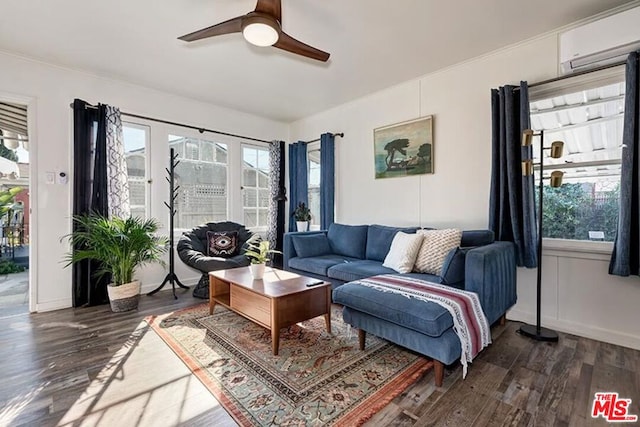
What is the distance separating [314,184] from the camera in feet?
16.5

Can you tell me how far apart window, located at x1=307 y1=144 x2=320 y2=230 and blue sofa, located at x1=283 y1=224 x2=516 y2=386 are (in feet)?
4.75

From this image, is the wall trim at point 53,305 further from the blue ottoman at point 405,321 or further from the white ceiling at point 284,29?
the blue ottoman at point 405,321

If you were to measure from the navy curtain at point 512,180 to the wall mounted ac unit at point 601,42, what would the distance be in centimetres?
36

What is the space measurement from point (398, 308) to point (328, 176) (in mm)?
2887

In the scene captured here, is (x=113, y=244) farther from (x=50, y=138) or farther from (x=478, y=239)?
(x=478, y=239)

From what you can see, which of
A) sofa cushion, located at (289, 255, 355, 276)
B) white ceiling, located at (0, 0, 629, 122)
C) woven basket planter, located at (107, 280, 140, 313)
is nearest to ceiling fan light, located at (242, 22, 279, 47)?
white ceiling, located at (0, 0, 629, 122)

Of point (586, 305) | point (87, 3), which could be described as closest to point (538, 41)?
point (586, 305)

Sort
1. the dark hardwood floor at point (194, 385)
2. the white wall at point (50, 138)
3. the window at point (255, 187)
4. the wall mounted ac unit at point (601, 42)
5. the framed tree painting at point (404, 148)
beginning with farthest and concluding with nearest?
the window at point (255, 187)
the framed tree painting at point (404, 148)
the white wall at point (50, 138)
the wall mounted ac unit at point (601, 42)
the dark hardwood floor at point (194, 385)

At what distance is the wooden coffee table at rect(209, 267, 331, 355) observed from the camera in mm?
2219

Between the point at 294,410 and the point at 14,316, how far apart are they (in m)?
3.19

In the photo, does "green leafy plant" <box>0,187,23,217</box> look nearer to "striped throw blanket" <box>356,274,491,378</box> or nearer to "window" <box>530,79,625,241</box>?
"striped throw blanket" <box>356,274,491,378</box>

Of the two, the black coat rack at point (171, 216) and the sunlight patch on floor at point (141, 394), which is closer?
the sunlight patch on floor at point (141, 394)

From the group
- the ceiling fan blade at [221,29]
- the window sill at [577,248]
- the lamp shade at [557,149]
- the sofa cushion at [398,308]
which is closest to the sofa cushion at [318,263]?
the sofa cushion at [398,308]

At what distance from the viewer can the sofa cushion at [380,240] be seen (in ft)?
11.2
